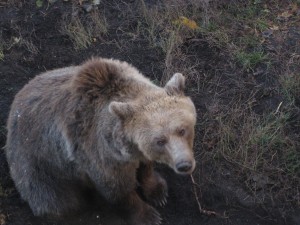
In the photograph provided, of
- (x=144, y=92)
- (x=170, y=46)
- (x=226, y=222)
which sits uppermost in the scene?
(x=144, y=92)

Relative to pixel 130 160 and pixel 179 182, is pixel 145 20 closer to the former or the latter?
pixel 179 182

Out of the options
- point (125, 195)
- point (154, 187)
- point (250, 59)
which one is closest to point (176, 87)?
point (125, 195)

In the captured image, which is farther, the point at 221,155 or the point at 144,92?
the point at 221,155

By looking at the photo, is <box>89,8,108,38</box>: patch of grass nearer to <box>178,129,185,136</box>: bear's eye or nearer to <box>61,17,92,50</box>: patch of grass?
<box>61,17,92,50</box>: patch of grass

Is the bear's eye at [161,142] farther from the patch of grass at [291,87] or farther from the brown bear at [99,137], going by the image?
the patch of grass at [291,87]

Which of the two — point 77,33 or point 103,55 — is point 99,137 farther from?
point 77,33

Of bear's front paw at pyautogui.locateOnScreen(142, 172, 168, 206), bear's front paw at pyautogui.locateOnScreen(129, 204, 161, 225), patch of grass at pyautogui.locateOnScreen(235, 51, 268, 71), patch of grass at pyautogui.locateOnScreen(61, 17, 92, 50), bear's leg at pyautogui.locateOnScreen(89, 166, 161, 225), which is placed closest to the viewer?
bear's leg at pyautogui.locateOnScreen(89, 166, 161, 225)

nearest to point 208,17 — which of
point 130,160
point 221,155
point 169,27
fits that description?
point 169,27

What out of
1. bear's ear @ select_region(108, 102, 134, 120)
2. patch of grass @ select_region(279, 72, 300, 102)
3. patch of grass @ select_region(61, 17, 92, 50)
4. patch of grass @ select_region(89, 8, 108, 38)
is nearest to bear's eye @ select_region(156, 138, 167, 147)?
bear's ear @ select_region(108, 102, 134, 120)

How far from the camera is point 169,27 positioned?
5789 millimetres

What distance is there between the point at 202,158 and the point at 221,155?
0.56ft

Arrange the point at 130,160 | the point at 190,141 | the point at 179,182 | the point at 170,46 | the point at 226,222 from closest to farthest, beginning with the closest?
the point at 190,141 < the point at 130,160 < the point at 226,222 < the point at 179,182 < the point at 170,46

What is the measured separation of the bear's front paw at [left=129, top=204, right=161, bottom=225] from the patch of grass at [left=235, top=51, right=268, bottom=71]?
5.83 ft

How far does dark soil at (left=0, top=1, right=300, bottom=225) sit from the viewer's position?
4539 millimetres
